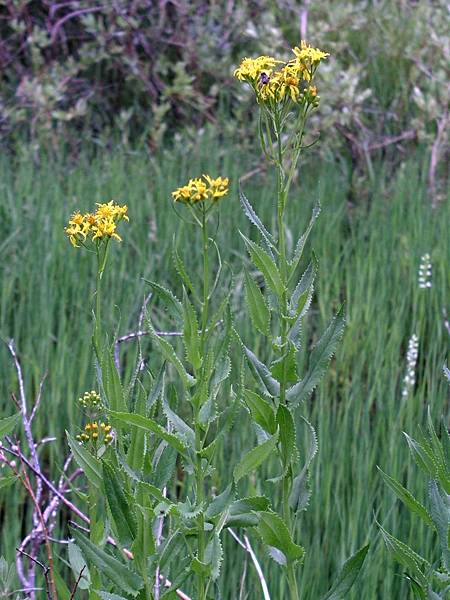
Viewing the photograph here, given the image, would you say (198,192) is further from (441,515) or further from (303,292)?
(441,515)

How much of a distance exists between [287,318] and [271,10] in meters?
3.66

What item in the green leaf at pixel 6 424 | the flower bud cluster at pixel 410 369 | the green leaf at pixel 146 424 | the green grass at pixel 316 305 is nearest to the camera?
the green leaf at pixel 146 424

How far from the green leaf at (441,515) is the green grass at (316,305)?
1.25 feet

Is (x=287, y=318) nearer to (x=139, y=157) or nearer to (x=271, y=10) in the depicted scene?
(x=139, y=157)

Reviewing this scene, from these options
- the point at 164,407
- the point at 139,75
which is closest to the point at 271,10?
the point at 139,75

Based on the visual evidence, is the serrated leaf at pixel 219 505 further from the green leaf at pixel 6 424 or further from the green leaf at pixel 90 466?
the green leaf at pixel 6 424

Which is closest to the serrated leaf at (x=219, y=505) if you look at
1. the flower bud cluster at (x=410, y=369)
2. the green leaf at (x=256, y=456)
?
the green leaf at (x=256, y=456)

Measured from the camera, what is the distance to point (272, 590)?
160 centimetres

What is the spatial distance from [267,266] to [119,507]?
31cm

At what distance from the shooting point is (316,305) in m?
2.86

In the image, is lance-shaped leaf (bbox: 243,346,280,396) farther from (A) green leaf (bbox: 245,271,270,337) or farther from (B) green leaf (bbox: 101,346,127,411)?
(B) green leaf (bbox: 101,346,127,411)

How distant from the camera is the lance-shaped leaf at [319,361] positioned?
3.88ft

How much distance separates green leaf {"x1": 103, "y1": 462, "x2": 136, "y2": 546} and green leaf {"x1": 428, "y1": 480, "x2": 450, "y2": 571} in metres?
0.35

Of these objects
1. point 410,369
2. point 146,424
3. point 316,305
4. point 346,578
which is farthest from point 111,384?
point 316,305
